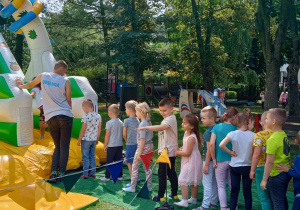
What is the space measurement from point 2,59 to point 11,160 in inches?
127

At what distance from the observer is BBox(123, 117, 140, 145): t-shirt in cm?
550

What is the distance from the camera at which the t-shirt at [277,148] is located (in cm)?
354

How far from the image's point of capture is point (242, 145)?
4051 millimetres

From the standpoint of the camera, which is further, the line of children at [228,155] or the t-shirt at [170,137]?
the t-shirt at [170,137]

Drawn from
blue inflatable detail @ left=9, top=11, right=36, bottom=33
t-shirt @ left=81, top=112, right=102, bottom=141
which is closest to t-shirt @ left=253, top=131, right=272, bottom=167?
t-shirt @ left=81, top=112, right=102, bottom=141

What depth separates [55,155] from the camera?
5.18m

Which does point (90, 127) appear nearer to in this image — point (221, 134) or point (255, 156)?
point (221, 134)

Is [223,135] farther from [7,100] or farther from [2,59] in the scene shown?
[2,59]

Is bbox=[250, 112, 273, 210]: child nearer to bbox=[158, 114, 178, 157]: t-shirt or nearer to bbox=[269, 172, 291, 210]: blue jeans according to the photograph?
bbox=[269, 172, 291, 210]: blue jeans

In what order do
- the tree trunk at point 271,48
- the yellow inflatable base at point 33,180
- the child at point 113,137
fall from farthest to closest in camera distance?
the tree trunk at point 271,48 < the child at point 113,137 < the yellow inflatable base at point 33,180

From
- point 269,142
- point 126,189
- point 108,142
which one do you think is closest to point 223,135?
point 269,142

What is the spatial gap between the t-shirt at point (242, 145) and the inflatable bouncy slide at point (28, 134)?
208 cm

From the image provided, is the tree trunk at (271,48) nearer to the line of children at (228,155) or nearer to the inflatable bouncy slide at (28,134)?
the inflatable bouncy slide at (28,134)

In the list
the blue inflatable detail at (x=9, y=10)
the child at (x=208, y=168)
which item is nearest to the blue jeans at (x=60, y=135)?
the child at (x=208, y=168)
